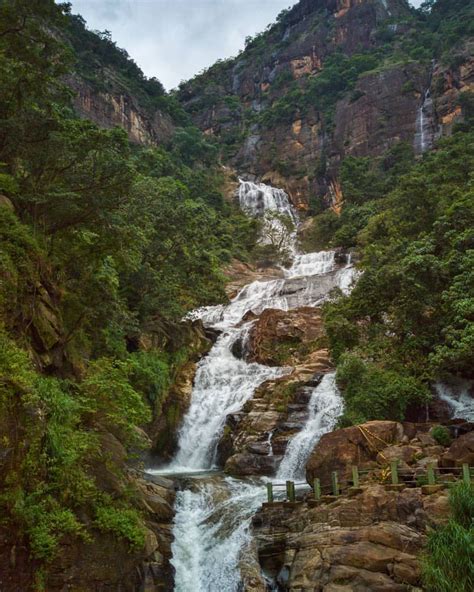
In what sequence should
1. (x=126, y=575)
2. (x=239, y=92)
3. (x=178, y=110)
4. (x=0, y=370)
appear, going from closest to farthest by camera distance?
1. (x=0, y=370)
2. (x=126, y=575)
3. (x=178, y=110)
4. (x=239, y=92)

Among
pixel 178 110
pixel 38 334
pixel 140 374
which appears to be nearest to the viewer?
pixel 38 334

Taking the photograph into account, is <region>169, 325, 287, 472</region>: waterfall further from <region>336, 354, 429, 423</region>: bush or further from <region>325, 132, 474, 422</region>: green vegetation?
<region>336, 354, 429, 423</region>: bush

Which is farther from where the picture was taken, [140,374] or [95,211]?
[140,374]

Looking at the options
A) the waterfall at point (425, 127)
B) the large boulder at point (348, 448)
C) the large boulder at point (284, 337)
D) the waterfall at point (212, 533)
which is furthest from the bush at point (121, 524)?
the waterfall at point (425, 127)

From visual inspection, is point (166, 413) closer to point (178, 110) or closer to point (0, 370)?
point (0, 370)

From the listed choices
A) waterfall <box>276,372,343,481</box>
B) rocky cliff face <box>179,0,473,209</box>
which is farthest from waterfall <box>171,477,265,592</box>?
rocky cliff face <box>179,0,473,209</box>

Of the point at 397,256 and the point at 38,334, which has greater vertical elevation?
the point at 397,256

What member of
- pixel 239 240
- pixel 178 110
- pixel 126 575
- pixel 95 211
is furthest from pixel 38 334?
pixel 178 110

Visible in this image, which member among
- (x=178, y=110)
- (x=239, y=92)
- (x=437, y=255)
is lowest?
(x=437, y=255)

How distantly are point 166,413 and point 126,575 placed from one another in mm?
12026

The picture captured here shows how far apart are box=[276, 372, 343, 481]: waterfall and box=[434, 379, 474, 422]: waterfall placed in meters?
3.55

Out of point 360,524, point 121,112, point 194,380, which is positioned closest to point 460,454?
point 360,524

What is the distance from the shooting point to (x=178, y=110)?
66.2m

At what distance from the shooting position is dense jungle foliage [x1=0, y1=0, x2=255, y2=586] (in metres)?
7.98
